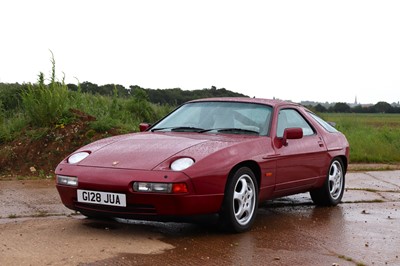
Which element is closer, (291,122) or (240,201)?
(240,201)

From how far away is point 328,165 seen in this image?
24.8 ft

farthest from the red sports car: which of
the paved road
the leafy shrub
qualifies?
the leafy shrub

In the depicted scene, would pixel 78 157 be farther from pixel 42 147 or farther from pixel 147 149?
pixel 42 147

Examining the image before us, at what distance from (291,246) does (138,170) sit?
1446 mm

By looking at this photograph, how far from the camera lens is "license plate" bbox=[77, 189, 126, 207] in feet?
17.6

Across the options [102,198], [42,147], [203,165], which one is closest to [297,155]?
[203,165]

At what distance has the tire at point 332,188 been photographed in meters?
7.59

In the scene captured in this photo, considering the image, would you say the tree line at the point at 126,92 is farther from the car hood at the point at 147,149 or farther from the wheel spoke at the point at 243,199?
the wheel spoke at the point at 243,199

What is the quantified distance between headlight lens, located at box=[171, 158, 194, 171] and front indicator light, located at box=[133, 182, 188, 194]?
6.0 inches

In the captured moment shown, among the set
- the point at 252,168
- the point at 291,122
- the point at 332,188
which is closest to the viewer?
the point at 252,168

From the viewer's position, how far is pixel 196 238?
18.4 feet

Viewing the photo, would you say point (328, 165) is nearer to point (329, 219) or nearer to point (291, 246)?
point (329, 219)

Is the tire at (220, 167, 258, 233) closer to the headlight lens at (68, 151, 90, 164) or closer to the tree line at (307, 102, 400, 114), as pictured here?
the headlight lens at (68, 151, 90, 164)

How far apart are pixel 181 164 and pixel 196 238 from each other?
2.27 ft
